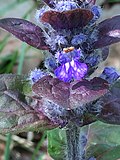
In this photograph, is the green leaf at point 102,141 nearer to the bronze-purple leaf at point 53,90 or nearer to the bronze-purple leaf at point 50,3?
the bronze-purple leaf at point 53,90

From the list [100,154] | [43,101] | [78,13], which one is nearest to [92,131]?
[100,154]

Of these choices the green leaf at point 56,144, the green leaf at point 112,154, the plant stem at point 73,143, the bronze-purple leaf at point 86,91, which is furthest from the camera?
the green leaf at point 56,144

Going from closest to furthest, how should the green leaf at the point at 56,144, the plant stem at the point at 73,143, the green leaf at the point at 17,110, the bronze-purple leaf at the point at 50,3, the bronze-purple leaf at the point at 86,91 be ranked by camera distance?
the bronze-purple leaf at the point at 86,91 < the bronze-purple leaf at the point at 50,3 < the green leaf at the point at 17,110 < the plant stem at the point at 73,143 < the green leaf at the point at 56,144

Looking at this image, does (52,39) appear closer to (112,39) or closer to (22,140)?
(112,39)

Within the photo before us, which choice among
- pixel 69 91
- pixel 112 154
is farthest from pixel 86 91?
pixel 112 154

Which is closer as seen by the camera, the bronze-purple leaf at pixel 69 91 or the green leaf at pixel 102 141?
the bronze-purple leaf at pixel 69 91

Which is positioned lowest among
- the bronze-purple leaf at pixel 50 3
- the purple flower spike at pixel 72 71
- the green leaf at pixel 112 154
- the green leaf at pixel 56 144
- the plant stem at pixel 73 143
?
the green leaf at pixel 112 154

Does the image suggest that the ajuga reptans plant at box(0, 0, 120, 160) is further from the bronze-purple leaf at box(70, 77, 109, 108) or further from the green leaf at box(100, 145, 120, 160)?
the green leaf at box(100, 145, 120, 160)

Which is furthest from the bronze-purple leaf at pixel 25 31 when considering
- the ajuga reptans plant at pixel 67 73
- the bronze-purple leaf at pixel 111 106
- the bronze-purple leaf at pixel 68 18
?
the bronze-purple leaf at pixel 111 106
